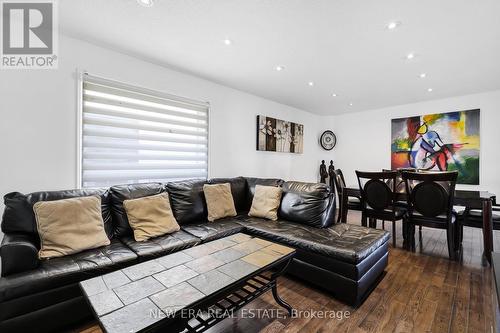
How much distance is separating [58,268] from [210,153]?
230 centimetres

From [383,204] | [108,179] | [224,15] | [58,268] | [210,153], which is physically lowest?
[58,268]

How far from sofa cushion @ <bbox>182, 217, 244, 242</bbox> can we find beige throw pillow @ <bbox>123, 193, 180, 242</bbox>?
0.20 m

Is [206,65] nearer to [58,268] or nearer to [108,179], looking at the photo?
[108,179]

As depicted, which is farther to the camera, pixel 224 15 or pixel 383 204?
pixel 383 204

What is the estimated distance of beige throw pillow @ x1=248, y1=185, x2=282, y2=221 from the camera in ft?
9.36

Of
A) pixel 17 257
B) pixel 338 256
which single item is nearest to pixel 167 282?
pixel 17 257

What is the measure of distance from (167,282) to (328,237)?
5.03 ft

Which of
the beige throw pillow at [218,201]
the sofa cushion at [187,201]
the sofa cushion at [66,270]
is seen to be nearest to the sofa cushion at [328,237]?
the beige throw pillow at [218,201]

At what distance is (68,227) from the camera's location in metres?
1.79

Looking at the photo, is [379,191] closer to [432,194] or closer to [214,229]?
[432,194]

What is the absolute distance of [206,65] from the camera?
116 inches

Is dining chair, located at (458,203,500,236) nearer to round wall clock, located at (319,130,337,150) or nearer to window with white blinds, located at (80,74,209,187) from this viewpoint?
round wall clock, located at (319,130,337,150)

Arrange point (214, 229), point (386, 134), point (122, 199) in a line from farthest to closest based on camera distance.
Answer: point (386, 134) < point (214, 229) < point (122, 199)

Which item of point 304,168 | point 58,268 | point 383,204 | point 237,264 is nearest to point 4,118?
point 58,268
